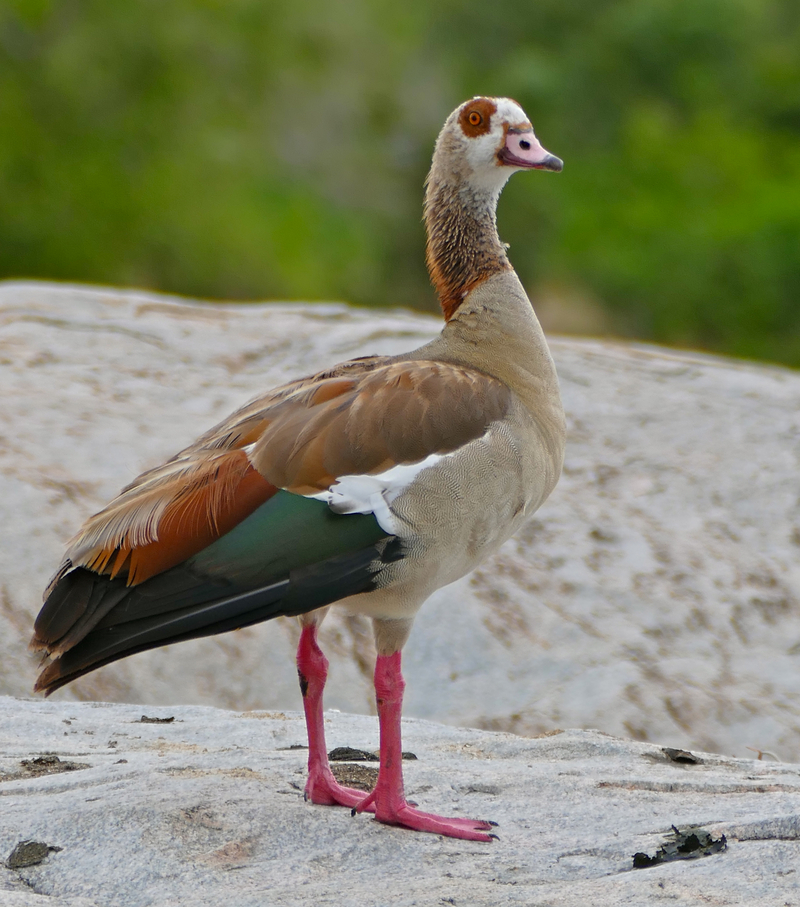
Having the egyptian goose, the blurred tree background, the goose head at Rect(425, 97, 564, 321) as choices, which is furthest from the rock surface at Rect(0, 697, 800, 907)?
the blurred tree background

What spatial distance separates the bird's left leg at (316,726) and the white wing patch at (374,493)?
584 millimetres

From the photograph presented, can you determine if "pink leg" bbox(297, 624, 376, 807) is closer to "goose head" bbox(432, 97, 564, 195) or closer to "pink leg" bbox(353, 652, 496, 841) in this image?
"pink leg" bbox(353, 652, 496, 841)

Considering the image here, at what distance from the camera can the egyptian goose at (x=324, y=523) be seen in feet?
11.8

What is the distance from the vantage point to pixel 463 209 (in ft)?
15.8

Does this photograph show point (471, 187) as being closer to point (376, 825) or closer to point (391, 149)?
point (376, 825)

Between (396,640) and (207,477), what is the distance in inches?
30.4

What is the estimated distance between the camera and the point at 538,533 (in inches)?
269

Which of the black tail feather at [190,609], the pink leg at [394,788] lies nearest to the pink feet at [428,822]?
the pink leg at [394,788]

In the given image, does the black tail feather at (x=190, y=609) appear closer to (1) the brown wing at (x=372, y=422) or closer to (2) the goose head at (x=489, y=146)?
(1) the brown wing at (x=372, y=422)

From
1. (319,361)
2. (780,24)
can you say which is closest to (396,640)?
(319,361)

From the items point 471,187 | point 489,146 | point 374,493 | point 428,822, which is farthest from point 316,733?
point 489,146

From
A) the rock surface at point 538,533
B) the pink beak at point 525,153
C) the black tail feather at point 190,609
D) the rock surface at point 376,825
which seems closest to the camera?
the rock surface at point 376,825

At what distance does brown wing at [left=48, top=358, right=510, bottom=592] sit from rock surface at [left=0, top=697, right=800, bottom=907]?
0.71 metres

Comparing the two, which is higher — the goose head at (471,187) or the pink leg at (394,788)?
the goose head at (471,187)
